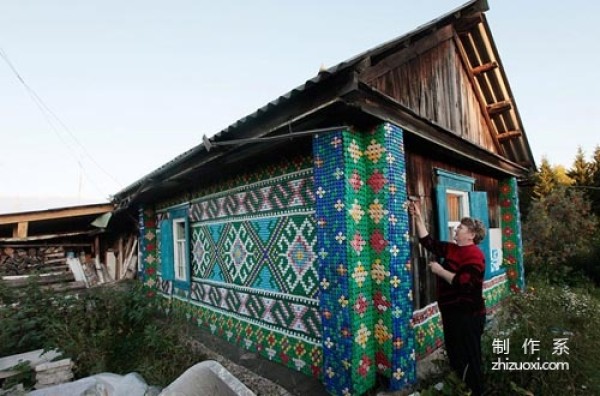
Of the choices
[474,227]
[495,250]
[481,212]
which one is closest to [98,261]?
[481,212]

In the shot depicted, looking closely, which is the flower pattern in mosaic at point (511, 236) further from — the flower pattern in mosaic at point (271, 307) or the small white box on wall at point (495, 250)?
the flower pattern in mosaic at point (271, 307)

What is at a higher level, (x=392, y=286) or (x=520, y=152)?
(x=520, y=152)

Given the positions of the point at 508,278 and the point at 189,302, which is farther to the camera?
the point at 508,278

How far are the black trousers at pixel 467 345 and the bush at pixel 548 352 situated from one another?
298 millimetres

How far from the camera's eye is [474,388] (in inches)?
114

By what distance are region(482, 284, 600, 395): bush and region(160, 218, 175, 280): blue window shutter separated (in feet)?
20.6

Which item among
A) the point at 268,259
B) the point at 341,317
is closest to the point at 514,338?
the point at 341,317

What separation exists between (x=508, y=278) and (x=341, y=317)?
19.7 feet

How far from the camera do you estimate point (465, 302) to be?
2.87 meters

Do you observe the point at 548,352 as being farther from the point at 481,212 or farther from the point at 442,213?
the point at 481,212

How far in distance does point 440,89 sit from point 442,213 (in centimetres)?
196

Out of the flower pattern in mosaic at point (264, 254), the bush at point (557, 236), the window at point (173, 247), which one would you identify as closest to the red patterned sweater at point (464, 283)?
the flower pattern in mosaic at point (264, 254)

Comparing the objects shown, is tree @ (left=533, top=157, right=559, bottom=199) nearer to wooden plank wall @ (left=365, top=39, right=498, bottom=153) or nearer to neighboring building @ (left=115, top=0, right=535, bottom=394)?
neighboring building @ (left=115, top=0, right=535, bottom=394)

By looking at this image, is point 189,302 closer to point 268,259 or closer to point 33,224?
point 268,259
